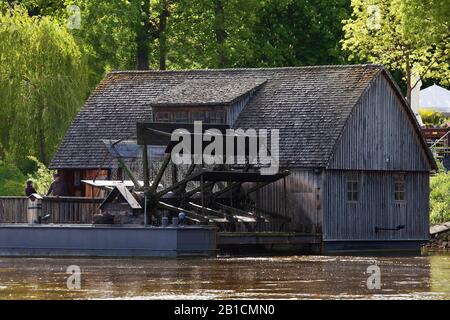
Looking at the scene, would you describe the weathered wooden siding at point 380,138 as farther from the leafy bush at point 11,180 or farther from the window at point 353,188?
the leafy bush at point 11,180

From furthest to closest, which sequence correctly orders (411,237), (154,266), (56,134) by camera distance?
1. (56,134)
2. (411,237)
3. (154,266)

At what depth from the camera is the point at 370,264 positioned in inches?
1610

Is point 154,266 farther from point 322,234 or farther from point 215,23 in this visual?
point 215,23

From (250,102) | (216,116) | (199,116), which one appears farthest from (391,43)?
(199,116)

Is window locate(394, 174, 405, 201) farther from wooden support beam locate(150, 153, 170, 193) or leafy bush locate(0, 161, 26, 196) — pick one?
leafy bush locate(0, 161, 26, 196)

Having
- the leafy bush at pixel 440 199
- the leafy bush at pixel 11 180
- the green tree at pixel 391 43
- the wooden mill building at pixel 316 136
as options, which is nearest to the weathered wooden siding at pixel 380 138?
the wooden mill building at pixel 316 136

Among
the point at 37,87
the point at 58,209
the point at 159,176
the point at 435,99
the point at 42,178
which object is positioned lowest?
the point at 58,209

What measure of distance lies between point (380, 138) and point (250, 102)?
13.3 feet

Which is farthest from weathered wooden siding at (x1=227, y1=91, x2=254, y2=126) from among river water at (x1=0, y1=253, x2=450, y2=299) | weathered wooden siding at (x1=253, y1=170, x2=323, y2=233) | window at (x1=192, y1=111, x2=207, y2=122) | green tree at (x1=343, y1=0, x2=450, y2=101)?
green tree at (x1=343, y1=0, x2=450, y2=101)

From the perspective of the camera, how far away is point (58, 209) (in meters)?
46.7

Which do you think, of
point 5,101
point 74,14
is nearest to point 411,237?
point 5,101

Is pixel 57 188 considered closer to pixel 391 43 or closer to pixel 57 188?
pixel 57 188

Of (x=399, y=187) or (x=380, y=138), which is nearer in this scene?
(x=380, y=138)

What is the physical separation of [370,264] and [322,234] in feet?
22.9
